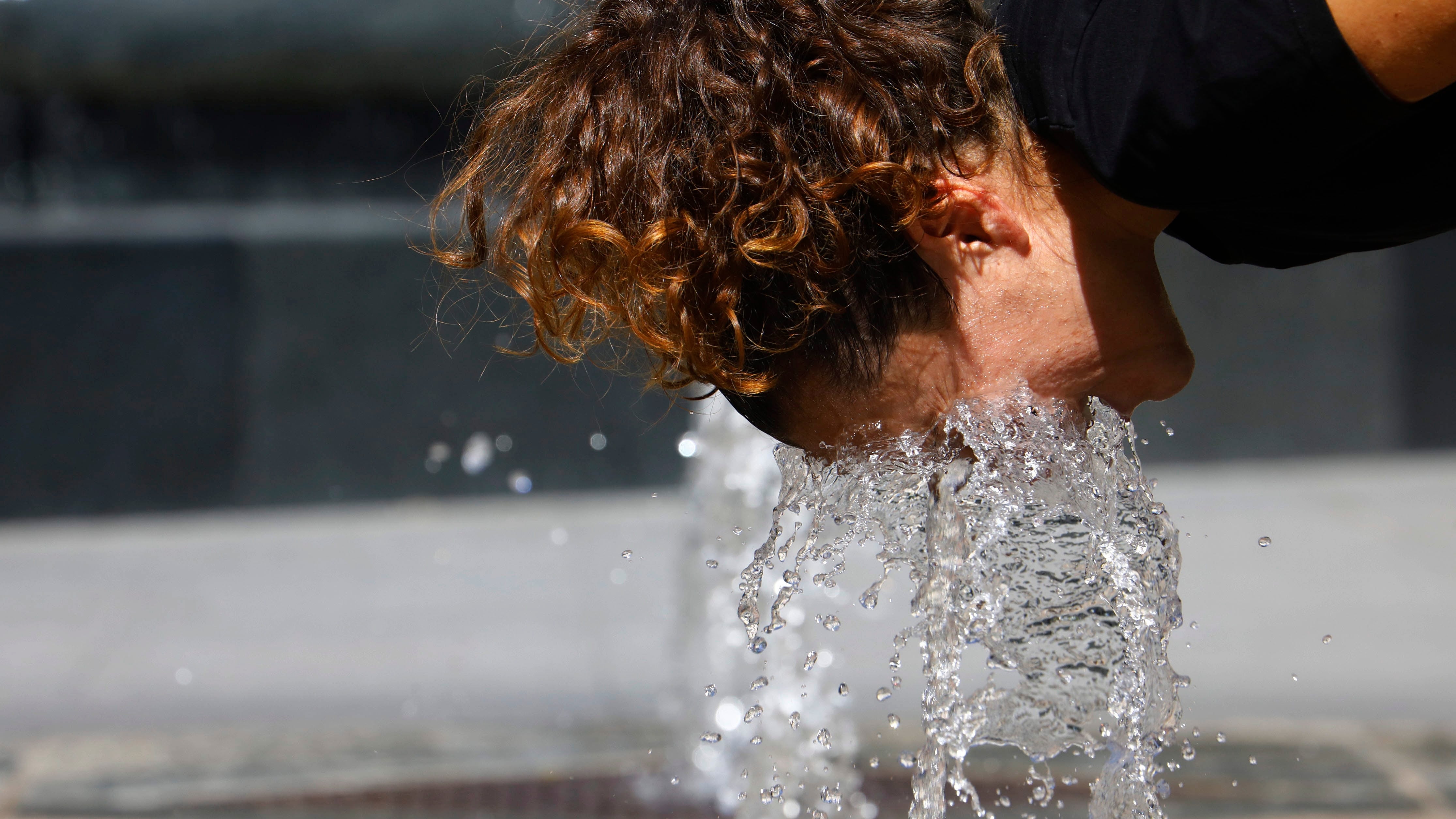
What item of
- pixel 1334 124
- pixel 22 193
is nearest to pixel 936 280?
pixel 1334 124

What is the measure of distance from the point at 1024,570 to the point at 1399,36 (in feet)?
3.17

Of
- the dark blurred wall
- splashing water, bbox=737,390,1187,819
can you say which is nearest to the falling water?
splashing water, bbox=737,390,1187,819

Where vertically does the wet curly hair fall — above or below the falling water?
above

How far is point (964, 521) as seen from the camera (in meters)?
1.56

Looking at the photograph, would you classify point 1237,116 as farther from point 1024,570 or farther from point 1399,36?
point 1024,570

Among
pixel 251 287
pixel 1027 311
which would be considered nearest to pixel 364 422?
pixel 251 287

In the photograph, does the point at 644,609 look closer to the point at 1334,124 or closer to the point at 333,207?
the point at 333,207

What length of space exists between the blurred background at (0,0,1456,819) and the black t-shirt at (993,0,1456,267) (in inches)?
96.7

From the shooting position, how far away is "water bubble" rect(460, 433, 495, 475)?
17.2 feet

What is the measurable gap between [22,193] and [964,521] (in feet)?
15.2

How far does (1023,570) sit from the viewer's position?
1.83 meters

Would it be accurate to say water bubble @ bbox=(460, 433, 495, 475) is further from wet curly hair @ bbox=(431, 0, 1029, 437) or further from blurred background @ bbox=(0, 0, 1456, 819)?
wet curly hair @ bbox=(431, 0, 1029, 437)

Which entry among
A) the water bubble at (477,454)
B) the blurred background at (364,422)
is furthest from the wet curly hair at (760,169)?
the water bubble at (477,454)

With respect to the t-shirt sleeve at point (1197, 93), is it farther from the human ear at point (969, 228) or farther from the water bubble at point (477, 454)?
the water bubble at point (477, 454)
